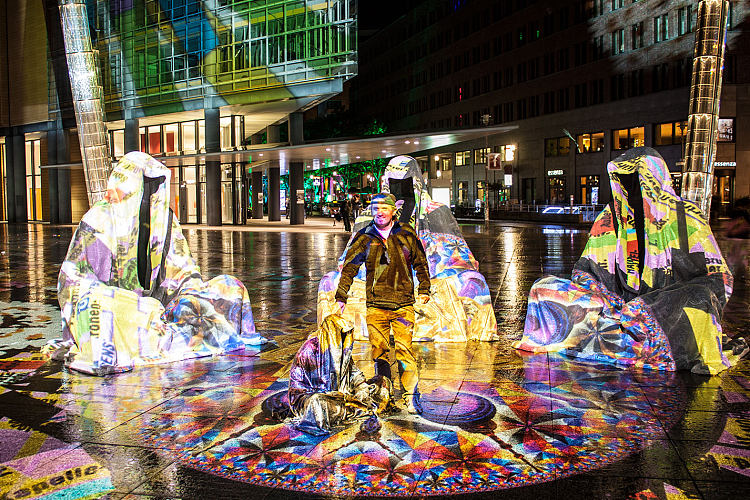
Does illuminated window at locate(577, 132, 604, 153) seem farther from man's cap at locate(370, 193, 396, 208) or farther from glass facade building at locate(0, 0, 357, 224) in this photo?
man's cap at locate(370, 193, 396, 208)

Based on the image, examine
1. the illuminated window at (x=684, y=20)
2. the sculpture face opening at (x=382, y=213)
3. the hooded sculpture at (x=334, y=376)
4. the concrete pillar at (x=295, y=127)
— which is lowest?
the hooded sculpture at (x=334, y=376)

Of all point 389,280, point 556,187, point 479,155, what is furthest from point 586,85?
point 389,280

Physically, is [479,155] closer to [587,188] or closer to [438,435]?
[587,188]

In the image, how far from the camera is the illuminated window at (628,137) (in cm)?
5160

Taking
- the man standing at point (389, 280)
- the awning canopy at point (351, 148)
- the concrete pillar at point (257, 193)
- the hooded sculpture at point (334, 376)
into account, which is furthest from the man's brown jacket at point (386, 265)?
the concrete pillar at point (257, 193)

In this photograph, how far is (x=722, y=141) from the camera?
46.3m

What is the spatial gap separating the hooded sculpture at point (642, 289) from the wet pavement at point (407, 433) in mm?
287

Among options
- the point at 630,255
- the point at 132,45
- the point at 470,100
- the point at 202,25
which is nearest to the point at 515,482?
the point at 630,255

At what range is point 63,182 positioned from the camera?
49.6m

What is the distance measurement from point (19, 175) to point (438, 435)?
5740cm

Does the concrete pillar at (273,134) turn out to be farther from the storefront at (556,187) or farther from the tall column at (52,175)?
the storefront at (556,187)

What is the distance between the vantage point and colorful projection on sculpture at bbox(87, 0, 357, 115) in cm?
3597

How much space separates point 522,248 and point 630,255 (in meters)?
A: 15.0

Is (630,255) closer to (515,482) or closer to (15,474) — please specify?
(515,482)
